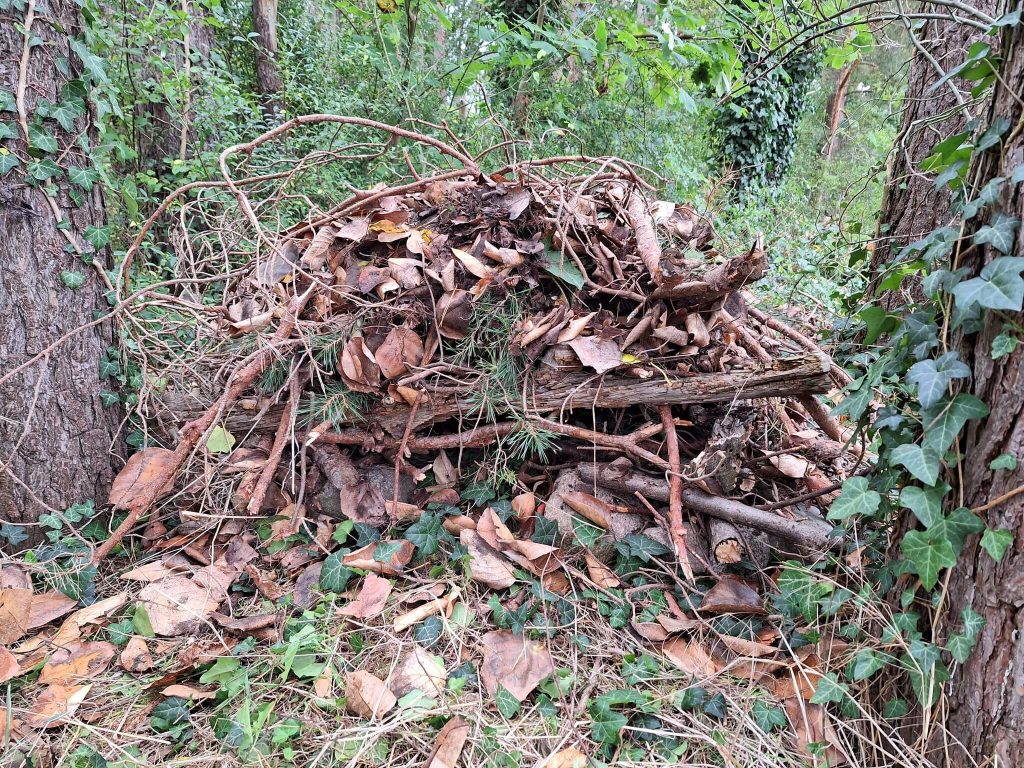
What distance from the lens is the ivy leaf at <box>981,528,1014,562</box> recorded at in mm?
1184

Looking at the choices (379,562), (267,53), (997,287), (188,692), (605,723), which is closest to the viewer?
(997,287)

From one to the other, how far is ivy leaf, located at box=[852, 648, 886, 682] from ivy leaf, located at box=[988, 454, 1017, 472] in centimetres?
55

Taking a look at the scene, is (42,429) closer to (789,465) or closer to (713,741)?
(713,741)

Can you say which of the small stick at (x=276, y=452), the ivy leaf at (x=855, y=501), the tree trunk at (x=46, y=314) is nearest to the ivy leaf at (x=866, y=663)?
the ivy leaf at (x=855, y=501)

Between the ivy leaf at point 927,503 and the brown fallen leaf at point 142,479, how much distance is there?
7.92 ft

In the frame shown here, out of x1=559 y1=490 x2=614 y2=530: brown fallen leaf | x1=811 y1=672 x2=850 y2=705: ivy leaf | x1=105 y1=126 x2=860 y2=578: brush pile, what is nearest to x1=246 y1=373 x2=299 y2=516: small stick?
x1=105 y1=126 x2=860 y2=578: brush pile

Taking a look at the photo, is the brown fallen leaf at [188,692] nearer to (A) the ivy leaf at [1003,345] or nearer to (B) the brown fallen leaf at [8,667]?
(B) the brown fallen leaf at [8,667]

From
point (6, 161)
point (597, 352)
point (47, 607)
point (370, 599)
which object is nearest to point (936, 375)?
point (597, 352)

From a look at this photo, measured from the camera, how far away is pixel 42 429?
209 cm

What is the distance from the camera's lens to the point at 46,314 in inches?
80.8

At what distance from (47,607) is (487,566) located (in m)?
1.51

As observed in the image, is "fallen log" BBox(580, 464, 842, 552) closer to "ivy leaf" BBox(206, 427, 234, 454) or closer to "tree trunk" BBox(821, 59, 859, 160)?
"ivy leaf" BBox(206, 427, 234, 454)

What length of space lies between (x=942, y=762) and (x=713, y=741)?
1.72 feet

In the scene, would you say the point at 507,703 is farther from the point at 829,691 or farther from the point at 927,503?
the point at 927,503
